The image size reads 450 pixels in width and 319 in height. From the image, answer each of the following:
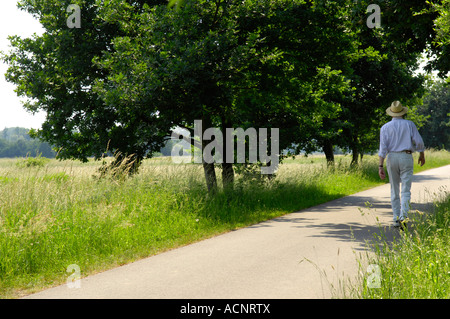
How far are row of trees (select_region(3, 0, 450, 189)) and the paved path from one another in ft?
14.3

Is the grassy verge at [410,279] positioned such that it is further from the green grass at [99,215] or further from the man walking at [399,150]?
the green grass at [99,215]

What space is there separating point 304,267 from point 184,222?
349 cm

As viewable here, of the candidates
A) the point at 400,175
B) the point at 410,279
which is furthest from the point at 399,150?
the point at 410,279

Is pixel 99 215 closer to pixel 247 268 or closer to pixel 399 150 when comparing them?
pixel 247 268

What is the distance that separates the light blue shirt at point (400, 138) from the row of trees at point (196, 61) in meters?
2.09

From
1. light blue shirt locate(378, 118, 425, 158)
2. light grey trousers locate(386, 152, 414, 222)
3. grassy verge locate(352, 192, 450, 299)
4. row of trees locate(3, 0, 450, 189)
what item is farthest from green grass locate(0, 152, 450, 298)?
grassy verge locate(352, 192, 450, 299)

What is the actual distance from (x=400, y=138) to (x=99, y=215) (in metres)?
5.61

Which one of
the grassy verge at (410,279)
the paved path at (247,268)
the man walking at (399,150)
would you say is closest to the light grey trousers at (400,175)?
the man walking at (399,150)

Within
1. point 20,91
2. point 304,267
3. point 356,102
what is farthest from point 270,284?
point 356,102

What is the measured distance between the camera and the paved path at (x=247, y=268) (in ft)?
16.0

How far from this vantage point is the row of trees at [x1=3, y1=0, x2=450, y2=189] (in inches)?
428

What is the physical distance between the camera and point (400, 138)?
26.6 feet

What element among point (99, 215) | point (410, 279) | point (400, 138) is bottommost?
point (410, 279)

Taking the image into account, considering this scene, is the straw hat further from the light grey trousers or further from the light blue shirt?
the light grey trousers
